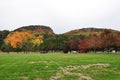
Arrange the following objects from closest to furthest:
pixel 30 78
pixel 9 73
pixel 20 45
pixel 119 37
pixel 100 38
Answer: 1. pixel 30 78
2. pixel 9 73
3. pixel 119 37
4. pixel 100 38
5. pixel 20 45

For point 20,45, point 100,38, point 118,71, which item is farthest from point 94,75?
point 20,45

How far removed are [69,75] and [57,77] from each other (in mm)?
1926

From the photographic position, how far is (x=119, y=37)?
557 feet

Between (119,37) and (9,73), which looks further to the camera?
(119,37)

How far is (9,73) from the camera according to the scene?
42.9 meters

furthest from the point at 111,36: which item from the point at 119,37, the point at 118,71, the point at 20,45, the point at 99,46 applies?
the point at 118,71

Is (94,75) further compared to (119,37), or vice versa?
(119,37)

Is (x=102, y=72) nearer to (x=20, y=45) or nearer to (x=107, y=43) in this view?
(x=107, y=43)

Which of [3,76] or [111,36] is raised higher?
[111,36]

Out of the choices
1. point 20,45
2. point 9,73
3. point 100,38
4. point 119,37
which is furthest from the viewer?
point 20,45

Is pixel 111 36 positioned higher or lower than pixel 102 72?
higher

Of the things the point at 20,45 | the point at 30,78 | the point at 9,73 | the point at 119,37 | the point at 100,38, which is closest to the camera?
the point at 30,78

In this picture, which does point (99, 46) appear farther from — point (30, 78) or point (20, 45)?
point (30, 78)

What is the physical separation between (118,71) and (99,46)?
→ 463ft
